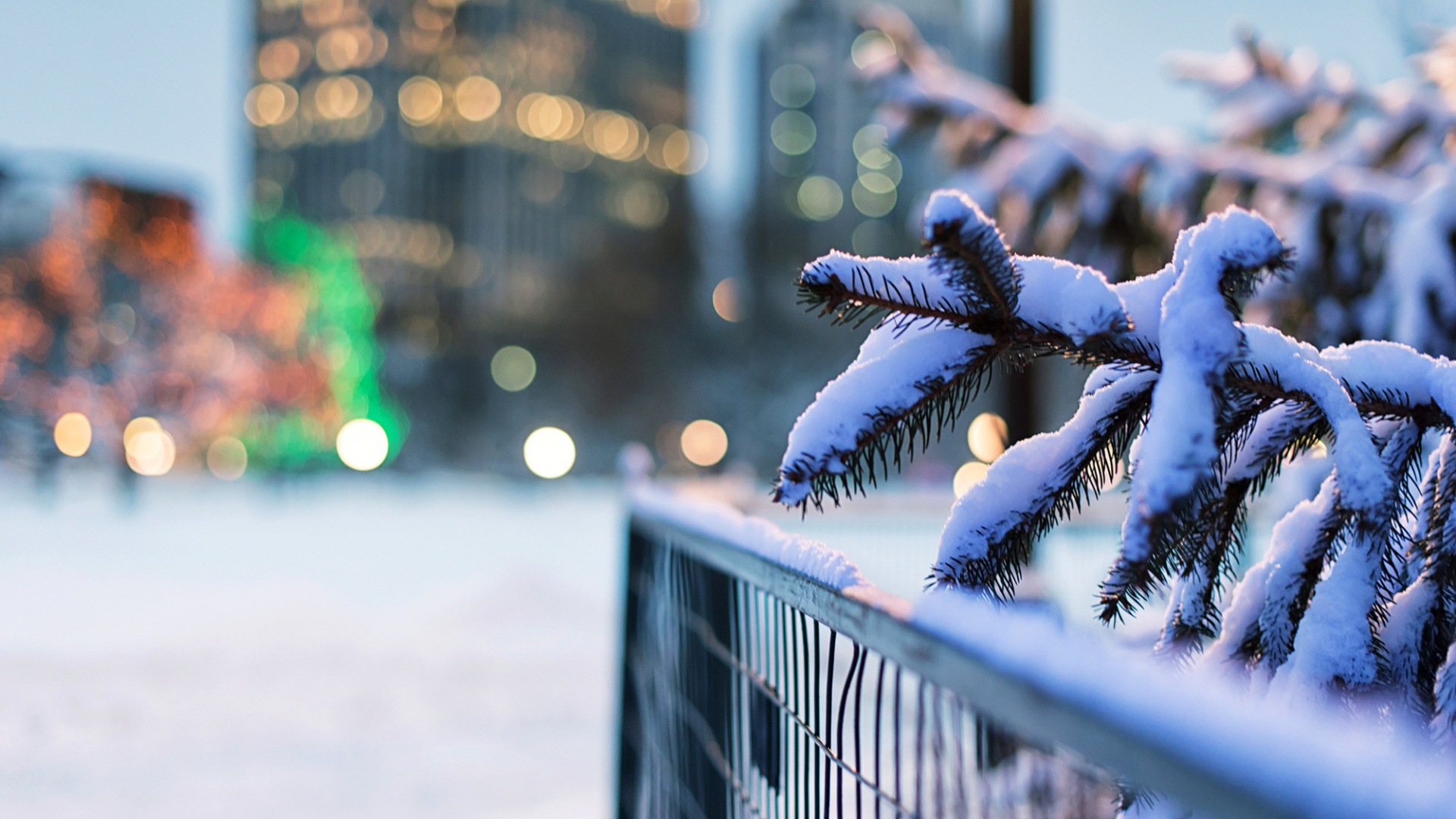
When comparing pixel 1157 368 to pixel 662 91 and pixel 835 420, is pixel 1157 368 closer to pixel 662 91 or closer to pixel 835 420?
pixel 835 420

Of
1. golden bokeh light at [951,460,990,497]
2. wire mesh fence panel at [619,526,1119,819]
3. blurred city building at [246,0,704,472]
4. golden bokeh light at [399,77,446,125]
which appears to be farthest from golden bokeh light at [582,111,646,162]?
wire mesh fence panel at [619,526,1119,819]

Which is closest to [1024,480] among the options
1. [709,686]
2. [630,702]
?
[709,686]

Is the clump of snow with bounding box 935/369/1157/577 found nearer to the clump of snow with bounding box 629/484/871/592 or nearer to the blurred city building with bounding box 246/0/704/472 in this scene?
the clump of snow with bounding box 629/484/871/592

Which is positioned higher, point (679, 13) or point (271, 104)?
point (679, 13)

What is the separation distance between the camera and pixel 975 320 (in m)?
1.24

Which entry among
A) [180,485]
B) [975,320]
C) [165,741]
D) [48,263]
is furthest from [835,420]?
[180,485]

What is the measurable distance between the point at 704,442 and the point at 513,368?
20.3 metres

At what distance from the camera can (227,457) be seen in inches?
1818

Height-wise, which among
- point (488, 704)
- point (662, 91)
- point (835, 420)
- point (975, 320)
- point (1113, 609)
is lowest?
point (488, 704)

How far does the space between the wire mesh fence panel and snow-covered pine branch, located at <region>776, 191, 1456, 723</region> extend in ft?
0.67

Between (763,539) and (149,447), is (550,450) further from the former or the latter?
(763,539)

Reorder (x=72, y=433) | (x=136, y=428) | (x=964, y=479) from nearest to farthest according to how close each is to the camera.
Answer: (x=964, y=479) < (x=136, y=428) < (x=72, y=433)

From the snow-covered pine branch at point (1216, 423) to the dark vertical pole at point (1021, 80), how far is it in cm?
456

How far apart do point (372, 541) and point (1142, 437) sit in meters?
15.4
